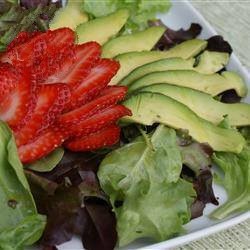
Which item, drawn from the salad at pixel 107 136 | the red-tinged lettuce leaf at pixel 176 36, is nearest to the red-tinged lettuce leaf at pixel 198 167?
the salad at pixel 107 136

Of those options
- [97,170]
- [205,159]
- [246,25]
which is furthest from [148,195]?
[246,25]

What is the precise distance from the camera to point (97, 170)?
1.78 metres

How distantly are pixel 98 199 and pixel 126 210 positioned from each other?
0.33 ft

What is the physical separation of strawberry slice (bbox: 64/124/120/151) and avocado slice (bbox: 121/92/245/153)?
0.23 feet

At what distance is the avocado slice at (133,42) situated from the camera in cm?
222

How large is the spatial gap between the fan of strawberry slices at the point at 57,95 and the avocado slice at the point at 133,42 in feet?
0.81

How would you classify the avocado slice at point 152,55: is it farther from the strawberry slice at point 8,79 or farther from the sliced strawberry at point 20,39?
the strawberry slice at point 8,79

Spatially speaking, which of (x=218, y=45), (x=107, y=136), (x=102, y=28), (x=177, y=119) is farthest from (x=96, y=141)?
(x=218, y=45)

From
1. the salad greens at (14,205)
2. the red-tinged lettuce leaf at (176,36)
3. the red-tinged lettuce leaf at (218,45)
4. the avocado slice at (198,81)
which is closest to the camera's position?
the salad greens at (14,205)

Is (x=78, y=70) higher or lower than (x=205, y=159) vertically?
higher

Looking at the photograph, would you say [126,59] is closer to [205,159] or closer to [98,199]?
[205,159]

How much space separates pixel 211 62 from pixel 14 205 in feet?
3.09

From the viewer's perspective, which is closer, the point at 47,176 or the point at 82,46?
the point at 47,176

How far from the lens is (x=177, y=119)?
1931 millimetres
